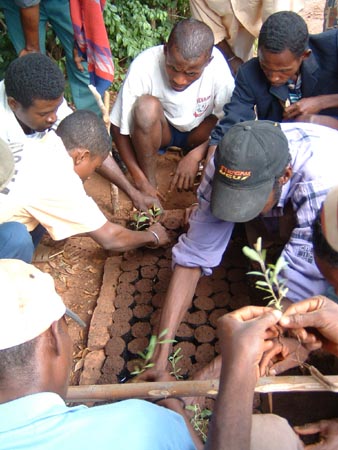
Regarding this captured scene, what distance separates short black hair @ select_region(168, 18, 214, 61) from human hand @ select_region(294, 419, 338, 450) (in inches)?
87.3

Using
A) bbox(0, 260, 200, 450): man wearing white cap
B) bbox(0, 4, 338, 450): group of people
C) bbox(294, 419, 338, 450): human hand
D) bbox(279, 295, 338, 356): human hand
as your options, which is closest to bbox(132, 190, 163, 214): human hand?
bbox(0, 4, 338, 450): group of people

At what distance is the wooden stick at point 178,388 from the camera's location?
193 cm

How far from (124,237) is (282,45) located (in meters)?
1.45

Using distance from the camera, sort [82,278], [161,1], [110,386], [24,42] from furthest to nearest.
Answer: [161,1], [24,42], [82,278], [110,386]

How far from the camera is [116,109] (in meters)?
3.74

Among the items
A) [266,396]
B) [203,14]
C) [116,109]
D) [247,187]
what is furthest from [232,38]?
[266,396]

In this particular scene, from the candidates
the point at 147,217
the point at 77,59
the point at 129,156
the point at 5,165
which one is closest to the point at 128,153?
the point at 129,156

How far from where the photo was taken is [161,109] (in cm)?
366

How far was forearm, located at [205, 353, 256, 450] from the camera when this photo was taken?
4.73 feet

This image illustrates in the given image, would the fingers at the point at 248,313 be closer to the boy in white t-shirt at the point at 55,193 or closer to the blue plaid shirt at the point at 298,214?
the blue plaid shirt at the point at 298,214

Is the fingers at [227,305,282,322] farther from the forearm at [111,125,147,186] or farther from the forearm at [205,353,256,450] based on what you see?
the forearm at [111,125,147,186]

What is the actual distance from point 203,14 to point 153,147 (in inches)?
55.7

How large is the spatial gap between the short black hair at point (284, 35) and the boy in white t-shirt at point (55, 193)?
1.12m

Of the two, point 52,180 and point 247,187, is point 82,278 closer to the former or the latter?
point 52,180
